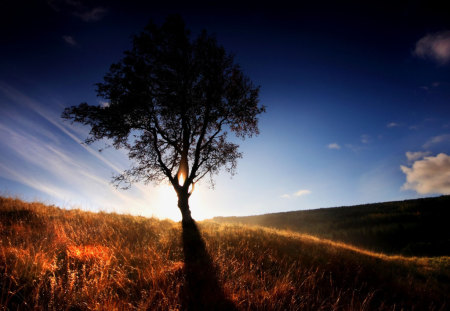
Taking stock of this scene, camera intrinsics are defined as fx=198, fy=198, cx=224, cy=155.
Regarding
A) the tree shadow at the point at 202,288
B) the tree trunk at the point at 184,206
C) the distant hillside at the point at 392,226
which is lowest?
the distant hillside at the point at 392,226

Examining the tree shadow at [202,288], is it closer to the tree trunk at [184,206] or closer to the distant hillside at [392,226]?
the tree trunk at [184,206]

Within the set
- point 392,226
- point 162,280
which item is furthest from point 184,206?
point 392,226

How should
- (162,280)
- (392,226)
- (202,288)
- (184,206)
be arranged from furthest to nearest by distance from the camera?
(392,226) < (184,206) < (202,288) < (162,280)

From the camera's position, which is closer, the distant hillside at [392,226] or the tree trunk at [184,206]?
the tree trunk at [184,206]

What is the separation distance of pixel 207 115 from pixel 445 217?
25.5m

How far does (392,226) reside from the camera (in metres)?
20.1

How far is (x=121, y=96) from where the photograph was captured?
10781mm

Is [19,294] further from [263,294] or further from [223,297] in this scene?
[263,294]

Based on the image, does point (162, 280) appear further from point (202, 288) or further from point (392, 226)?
point (392, 226)

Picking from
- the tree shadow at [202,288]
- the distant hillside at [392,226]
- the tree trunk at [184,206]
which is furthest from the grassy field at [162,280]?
the distant hillside at [392,226]

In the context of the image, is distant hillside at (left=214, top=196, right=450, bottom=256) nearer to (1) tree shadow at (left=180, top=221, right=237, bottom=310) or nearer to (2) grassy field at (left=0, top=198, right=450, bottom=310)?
(2) grassy field at (left=0, top=198, right=450, bottom=310)

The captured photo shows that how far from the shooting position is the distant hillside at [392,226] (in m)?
16.8

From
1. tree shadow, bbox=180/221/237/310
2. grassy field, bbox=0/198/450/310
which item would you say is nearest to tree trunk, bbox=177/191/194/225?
grassy field, bbox=0/198/450/310

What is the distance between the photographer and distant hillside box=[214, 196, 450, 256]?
16750 millimetres
